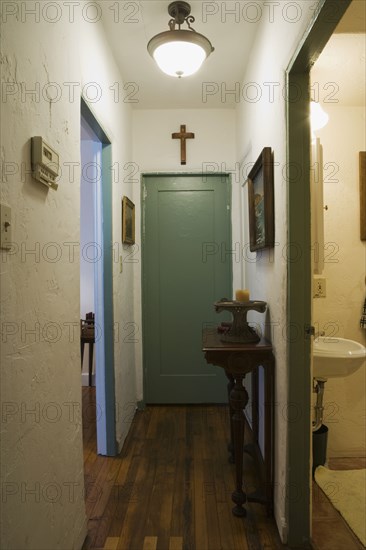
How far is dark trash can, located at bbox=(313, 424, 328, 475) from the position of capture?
2.16m

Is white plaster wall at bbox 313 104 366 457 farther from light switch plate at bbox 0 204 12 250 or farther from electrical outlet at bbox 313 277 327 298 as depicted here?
light switch plate at bbox 0 204 12 250

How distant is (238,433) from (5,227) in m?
1.49

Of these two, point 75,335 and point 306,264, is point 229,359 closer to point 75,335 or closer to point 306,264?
point 306,264

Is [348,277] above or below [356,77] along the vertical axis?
below

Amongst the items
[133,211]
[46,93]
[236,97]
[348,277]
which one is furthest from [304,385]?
[236,97]

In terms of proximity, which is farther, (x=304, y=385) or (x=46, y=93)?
(x=304, y=385)

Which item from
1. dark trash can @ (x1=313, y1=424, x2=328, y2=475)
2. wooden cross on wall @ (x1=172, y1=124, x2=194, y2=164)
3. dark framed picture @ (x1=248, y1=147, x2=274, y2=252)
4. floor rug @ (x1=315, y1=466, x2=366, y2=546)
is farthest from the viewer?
wooden cross on wall @ (x1=172, y1=124, x2=194, y2=164)

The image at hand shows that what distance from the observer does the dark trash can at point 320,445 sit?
85.2 inches

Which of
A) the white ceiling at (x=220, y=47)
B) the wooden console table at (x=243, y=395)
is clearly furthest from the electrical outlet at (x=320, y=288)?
the white ceiling at (x=220, y=47)

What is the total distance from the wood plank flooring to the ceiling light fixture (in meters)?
2.40

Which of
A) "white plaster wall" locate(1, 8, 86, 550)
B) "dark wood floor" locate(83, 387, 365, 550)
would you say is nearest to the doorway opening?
"dark wood floor" locate(83, 387, 365, 550)

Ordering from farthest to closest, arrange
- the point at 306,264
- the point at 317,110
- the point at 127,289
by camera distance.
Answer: the point at 127,289
the point at 317,110
the point at 306,264

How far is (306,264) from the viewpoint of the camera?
1547 millimetres

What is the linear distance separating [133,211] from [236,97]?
50.1 inches
